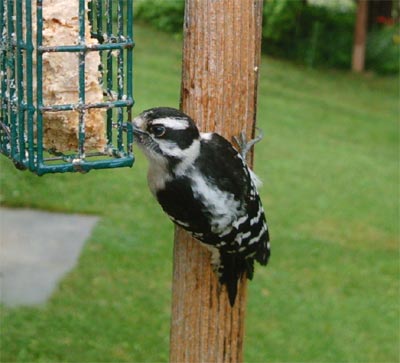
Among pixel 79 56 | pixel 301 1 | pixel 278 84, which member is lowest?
pixel 278 84

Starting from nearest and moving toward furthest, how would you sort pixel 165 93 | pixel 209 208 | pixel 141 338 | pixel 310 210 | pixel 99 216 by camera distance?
pixel 209 208, pixel 141 338, pixel 99 216, pixel 310 210, pixel 165 93

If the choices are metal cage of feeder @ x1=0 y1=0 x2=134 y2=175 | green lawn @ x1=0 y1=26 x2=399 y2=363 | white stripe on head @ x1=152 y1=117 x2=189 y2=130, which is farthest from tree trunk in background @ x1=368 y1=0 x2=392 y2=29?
white stripe on head @ x1=152 y1=117 x2=189 y2=130

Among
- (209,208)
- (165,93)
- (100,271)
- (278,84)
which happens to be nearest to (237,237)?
(209,208)

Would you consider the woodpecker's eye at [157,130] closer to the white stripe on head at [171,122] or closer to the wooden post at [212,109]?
the white stripe on head at [171,122]

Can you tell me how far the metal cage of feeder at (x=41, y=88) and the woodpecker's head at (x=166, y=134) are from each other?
0.17 ft

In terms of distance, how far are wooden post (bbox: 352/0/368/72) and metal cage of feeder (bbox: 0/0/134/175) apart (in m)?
14.2

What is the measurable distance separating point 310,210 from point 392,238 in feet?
3.07

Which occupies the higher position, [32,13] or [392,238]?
[32,13]

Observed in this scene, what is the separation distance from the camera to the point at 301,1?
17.5 metres

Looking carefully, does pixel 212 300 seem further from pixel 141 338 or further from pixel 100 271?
pixel 100 271

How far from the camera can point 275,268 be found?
784cm

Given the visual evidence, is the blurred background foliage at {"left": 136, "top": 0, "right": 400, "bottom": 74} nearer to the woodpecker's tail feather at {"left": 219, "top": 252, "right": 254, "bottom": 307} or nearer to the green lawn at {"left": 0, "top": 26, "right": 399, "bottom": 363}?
the green lawn at {"left": 0, "top": 26, "right": 399, "bottom": 363}

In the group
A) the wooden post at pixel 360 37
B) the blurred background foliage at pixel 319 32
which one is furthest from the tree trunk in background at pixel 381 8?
the wooden post at pixel 360 37

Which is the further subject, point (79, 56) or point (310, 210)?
point (310, 210)
